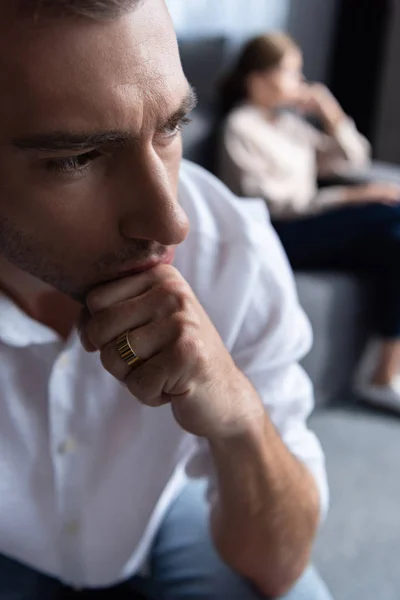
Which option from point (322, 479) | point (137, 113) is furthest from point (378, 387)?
point (137, 113)

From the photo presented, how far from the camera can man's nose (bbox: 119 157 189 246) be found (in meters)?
0.60

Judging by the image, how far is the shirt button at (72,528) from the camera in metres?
0.79

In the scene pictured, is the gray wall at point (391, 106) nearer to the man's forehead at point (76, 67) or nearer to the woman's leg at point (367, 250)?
the woman's leg at point (367, 250)

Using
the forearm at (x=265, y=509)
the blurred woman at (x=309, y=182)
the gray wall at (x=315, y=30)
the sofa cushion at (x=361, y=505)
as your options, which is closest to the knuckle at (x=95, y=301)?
the forearm at (x=265, y=509)

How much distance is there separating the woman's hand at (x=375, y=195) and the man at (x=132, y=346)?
3.88ft

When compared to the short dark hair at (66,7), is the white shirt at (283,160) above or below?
below

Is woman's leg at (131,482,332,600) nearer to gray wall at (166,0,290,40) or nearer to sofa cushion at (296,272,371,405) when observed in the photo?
sofa cushion at (296,272,371,405)

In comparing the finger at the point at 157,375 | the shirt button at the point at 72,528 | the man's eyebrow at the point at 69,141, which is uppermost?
the man's eyebrow at the point at 69,141

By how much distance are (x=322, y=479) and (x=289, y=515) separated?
0.09m

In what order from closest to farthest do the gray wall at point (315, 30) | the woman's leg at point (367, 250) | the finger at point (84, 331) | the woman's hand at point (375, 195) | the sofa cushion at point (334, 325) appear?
1. the finger at point (84, 331)
2. the sofa cushion at point (334, 325)
3. the woman's leg at point (367, 250)
4. the woman's hand at point (375, 195)
5. the gray wall at point (315, 30)

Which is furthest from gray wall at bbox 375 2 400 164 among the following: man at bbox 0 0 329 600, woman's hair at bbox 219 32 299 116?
man at bbox 0 0 329 600

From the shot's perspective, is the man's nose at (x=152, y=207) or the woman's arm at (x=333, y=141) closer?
the man's nose at (x=152, y=207)

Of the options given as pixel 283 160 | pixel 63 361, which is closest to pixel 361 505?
pixel 63 361

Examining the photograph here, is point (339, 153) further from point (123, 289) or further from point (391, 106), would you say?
point (123, 289)
